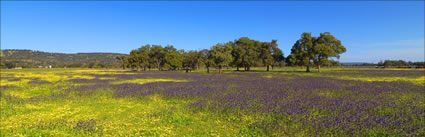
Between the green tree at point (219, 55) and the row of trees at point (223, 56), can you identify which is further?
the row of trees at point (223, 56)

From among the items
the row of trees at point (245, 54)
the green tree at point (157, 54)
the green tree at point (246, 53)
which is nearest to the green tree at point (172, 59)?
the row of trees at point (245, 54)

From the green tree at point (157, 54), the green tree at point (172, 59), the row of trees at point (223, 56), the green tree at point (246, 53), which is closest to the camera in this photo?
the row of trees at point (223, 56)

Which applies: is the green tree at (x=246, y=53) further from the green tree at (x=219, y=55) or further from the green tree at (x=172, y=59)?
the green tree at (x=172, y=59)

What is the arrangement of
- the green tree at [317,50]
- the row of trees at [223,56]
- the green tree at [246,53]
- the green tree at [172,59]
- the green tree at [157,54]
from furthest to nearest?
the green tree at [157,54], the green tree at [172,59], the green tree at [246,53], the row of trees at [223,56], the green tree at [317,50]

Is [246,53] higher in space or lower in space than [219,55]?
higher

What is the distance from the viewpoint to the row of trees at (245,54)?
53.6 m

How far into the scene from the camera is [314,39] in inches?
2217

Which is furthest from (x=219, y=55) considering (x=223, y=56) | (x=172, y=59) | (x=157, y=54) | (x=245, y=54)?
(x=157, y=54)

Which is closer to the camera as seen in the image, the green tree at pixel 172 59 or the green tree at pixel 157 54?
the green tree at pixel 172 59

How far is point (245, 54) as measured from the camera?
70250mm

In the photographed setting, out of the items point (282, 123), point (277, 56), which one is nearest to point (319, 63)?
point (277, 56)

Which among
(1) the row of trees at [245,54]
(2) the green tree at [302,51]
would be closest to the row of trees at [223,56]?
(1) the row of trees at [245,54]

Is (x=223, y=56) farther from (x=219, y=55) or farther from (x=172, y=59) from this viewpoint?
(x=172, y=59)

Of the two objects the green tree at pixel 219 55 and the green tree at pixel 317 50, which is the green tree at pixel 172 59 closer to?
the green tree at pixel 219 55
